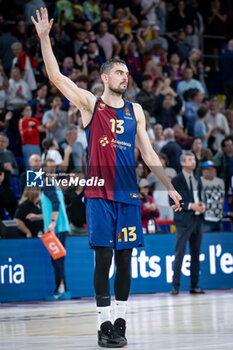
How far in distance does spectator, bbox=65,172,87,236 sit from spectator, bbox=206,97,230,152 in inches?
243

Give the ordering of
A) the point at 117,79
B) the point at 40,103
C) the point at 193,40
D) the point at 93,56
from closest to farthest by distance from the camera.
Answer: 1. the point at 117,79
2. the point at 40,103
3. the point at 93,56
4. the point at 193,40

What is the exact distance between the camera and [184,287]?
44.7 feet

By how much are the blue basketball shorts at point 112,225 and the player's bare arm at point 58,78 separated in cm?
80

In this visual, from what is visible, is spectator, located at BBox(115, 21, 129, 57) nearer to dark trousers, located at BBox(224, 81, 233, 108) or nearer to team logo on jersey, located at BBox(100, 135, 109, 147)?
dark trousers, located at BBox(224, 81, 233, 108)

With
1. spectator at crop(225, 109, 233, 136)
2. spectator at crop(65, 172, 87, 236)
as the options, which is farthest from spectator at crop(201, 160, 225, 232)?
spectator at crop(225, 109, 233, 136)

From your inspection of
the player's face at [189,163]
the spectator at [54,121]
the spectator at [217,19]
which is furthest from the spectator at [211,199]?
the spectator at [217,19]

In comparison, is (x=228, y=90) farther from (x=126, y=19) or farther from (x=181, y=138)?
(x=181, y=138)

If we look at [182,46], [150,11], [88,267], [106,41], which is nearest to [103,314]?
[88,267]

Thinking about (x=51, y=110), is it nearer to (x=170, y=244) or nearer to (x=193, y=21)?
(x=170, y=244)

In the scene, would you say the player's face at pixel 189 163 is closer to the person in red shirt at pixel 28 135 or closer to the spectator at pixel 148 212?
the spectator at pixel 148 212

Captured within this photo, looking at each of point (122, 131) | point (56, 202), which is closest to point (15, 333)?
point (122, 131)

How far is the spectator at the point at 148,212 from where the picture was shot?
14.0 metres

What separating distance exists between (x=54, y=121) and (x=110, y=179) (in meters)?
9.53

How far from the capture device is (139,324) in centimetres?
823
